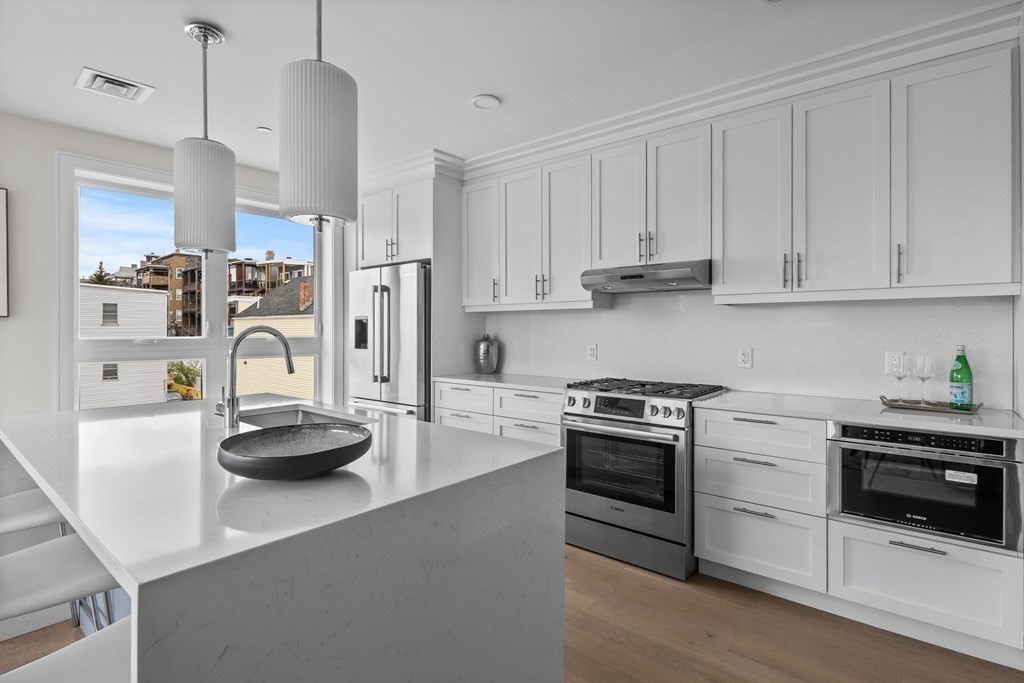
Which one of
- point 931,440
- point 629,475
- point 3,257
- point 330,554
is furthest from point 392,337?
point 931,440

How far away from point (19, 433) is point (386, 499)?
157 centimetres

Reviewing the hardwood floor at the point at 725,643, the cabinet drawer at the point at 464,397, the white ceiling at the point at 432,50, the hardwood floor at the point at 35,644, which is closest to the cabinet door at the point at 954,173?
the white ceiling at the point at 432,50

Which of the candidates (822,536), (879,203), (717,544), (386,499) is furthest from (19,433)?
(879,203)

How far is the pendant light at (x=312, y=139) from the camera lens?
158 cm

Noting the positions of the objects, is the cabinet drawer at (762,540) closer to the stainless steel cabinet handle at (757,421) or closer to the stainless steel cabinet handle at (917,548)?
the stainless steel cabinet handle at (917,548)

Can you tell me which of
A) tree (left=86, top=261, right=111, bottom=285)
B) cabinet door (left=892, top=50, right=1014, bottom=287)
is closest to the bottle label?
cabinet door (left=892, top=50, right=1014, bottom=287)

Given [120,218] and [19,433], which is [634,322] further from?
[120,218]

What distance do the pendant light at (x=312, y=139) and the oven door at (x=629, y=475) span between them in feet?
6.03

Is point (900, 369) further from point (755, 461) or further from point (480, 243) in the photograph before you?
point (480, 243)

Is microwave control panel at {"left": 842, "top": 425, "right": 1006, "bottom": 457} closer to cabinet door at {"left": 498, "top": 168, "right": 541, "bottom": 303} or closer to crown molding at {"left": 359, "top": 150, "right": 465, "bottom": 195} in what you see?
cabinet door at {"left": 498, "top": 168, "right": 541, "bottom": 303}

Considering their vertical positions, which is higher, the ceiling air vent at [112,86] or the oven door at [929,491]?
the ceiling air vent at [112,86]

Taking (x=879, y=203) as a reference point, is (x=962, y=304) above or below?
below

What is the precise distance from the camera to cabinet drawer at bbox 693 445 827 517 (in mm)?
2420

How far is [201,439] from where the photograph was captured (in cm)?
176
